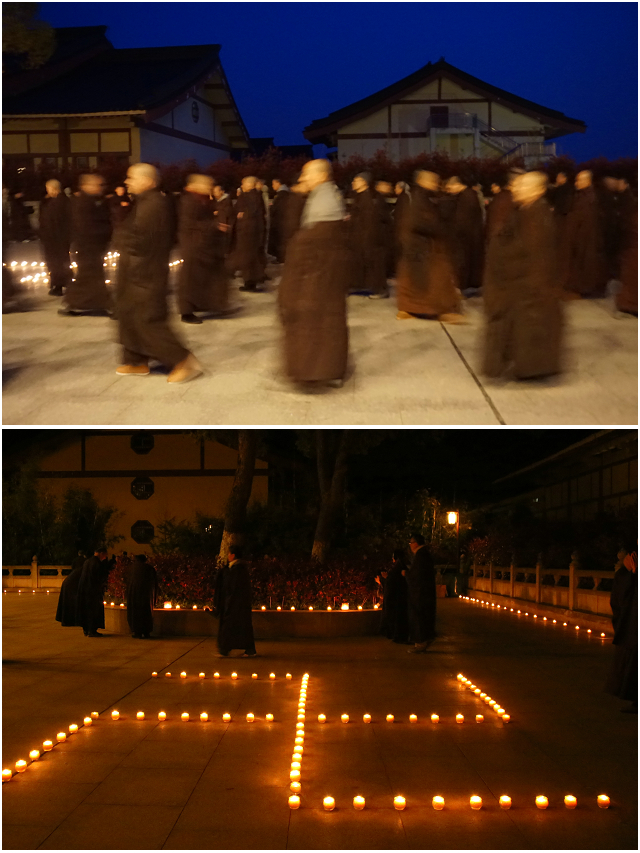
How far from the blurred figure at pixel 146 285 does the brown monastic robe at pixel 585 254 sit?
102 inches

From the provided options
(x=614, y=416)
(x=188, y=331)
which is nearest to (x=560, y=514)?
(x=188, y=331)

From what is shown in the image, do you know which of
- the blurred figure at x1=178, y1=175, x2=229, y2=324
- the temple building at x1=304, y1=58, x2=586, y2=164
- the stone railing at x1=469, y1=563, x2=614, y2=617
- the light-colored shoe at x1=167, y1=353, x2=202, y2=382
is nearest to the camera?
the temple building at x1=304, y1=58, x2=586, y2=164

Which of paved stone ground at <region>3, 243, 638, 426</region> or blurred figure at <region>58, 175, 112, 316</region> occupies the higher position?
blurred figure at <region>58, 175, 112, 316</region>

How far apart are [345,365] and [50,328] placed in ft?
7.07

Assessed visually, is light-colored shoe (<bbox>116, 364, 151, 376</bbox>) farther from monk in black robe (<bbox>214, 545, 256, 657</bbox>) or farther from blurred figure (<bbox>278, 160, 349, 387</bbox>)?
monk in black robe (<bbox>214, 545, 256, 657</bbox>)

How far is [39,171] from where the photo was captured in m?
4.82

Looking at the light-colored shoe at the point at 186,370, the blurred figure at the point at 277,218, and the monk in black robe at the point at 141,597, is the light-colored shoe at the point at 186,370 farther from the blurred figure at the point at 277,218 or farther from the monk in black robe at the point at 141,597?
the monk in black robe at the point at 141,597

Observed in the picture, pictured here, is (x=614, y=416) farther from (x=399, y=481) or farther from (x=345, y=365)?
(x=399, y=481)

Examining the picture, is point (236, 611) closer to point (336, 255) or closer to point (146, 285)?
point (146, 285)

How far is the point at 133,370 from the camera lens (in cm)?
507

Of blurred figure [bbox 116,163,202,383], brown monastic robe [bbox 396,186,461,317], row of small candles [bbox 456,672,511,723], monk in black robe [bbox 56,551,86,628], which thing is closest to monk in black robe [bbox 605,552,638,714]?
row of small candles [bbox 456,672,511,723]

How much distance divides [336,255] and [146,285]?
45.9 inches

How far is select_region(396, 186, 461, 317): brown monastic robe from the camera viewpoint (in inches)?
278

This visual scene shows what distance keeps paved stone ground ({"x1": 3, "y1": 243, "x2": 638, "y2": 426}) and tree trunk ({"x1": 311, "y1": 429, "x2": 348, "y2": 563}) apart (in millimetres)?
7333
